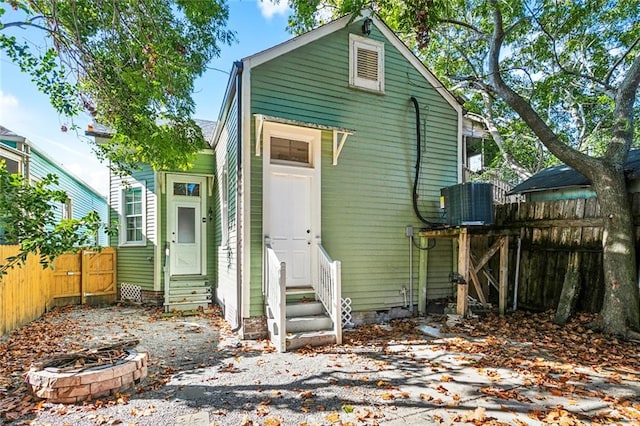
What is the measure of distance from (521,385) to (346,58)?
19.5 feet

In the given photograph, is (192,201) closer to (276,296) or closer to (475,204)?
(276,296)

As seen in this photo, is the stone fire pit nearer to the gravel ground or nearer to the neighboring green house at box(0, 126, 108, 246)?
the gravel ground

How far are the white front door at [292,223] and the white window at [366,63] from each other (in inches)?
90.1

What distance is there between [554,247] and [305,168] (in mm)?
4762

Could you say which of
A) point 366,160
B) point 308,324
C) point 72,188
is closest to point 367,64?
point 366,160

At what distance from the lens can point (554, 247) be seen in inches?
246

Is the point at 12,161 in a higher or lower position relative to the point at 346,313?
higher

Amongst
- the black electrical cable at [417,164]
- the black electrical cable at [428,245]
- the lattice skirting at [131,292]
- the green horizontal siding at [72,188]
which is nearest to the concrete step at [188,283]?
the lattice skirting at [131,292]

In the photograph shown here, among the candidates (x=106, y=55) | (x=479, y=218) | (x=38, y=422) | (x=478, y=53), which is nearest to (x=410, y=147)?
(x=479, y=218)

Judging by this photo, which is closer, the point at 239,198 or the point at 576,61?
the point at 239,198

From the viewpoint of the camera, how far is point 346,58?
263 inches

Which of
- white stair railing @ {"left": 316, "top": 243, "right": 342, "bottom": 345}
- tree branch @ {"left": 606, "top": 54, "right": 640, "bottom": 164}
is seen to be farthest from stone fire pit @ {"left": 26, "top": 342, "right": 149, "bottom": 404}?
tree branch @ {"left": 606, "top": 54, "right": 640, "bottom": 164}

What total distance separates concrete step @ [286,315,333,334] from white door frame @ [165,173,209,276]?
14.5ft

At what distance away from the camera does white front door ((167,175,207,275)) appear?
8.85m
